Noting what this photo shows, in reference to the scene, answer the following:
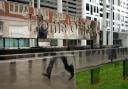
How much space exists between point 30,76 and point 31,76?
45mm

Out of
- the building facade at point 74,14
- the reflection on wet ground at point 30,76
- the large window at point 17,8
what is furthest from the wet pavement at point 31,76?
the large window at point 17,8

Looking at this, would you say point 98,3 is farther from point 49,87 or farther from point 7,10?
point 49,87

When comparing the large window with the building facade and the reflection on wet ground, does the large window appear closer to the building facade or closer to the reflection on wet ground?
the building facade

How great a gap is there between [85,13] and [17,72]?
256 feet

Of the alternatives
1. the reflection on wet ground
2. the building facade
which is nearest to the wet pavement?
the reflection on wet ground

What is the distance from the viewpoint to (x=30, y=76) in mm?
6332

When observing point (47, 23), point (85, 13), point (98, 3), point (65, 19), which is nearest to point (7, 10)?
point (47, 23)

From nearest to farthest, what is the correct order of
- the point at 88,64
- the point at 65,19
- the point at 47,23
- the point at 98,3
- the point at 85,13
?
1. the point at 88,64
2. the point at 47,23
3. the point at 65,19
4. the point at 85,13
5. the point at 98,3

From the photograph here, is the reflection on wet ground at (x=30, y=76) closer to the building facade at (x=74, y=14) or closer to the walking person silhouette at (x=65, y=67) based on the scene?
the walking person silhouette at (x=65, y=67)

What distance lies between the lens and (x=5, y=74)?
18.4 feet

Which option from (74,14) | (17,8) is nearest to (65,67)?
(17,8)

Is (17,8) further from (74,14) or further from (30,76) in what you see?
(74,14)

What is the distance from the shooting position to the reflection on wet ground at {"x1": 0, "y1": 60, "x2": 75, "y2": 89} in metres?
5.63

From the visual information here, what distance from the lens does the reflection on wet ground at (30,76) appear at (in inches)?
222
